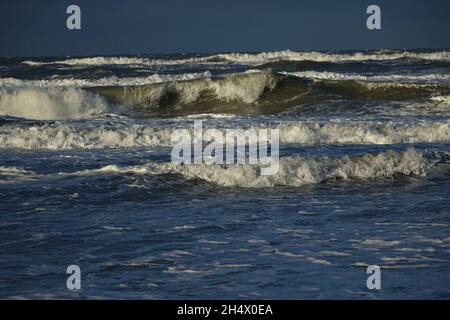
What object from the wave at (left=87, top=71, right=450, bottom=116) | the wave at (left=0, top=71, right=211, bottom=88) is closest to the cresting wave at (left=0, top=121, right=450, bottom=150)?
the wave at (left=87, top=71, right=450, bottom=116)

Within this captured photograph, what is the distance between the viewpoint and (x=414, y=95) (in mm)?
22062

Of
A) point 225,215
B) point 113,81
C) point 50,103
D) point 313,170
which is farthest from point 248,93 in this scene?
point 225,215

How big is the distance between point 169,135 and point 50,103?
9790 mm

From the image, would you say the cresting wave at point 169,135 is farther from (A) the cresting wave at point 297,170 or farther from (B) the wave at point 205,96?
(B) the wave at point 205,96

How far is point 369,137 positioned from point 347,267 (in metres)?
8.13

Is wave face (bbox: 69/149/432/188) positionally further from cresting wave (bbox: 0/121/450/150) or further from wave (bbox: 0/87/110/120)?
wave (bbox: 0/87/110/120)

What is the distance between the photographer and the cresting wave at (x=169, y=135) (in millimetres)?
13188

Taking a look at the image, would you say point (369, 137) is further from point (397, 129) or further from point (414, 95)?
point (414, 95)

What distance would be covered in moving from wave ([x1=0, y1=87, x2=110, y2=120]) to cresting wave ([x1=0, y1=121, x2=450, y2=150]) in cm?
816

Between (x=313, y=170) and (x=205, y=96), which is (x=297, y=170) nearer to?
(x=313, y=170)

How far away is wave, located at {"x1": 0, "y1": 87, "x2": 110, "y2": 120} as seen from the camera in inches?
889

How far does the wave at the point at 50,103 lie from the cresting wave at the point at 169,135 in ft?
26.8

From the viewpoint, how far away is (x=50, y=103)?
23.0m
